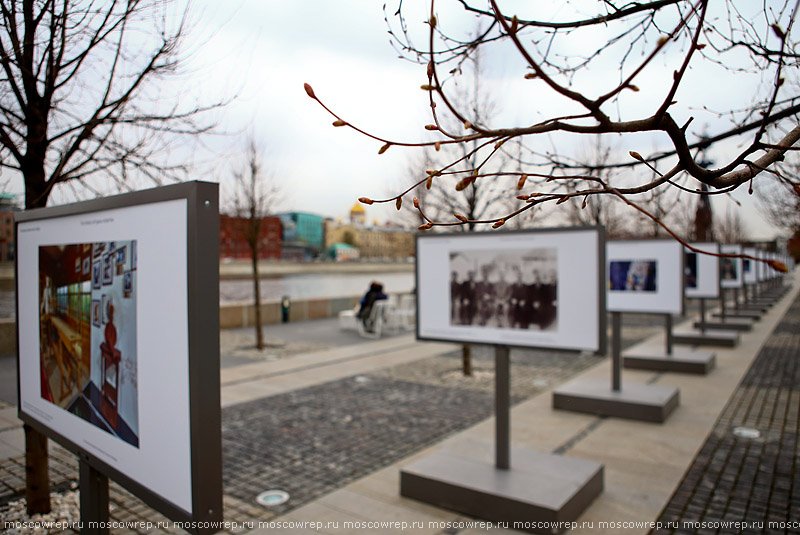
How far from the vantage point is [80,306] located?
2811 mm

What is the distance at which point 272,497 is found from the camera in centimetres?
490

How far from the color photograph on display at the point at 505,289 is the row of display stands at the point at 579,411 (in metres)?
0.32

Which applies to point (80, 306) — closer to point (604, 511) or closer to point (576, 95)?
point (576, 95)

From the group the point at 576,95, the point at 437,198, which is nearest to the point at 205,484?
the point at 576,95

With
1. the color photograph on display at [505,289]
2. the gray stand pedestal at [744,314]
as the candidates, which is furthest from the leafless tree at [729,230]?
the color photograph on display at [505,289]

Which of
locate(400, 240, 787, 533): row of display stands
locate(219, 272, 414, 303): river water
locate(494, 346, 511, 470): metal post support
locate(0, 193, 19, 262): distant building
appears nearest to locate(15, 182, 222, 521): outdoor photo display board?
locate(400, 240, 787, 533): row of display stands

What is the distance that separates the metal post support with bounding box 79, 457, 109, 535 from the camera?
2977 millimetres

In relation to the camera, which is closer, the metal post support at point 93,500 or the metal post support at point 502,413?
the metal post support at point 93,500

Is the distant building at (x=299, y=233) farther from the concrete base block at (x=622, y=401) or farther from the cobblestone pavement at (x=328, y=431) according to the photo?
the concrete base block at (x=622, y=401)

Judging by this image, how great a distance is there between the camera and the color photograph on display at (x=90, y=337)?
246 cm

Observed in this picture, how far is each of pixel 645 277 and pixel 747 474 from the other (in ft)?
11.5

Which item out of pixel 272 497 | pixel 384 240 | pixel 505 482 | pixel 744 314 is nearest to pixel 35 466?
pixel 272 497

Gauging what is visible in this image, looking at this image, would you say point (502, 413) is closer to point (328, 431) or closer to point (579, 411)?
point (328, 431)

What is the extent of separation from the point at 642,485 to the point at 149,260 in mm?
4659
